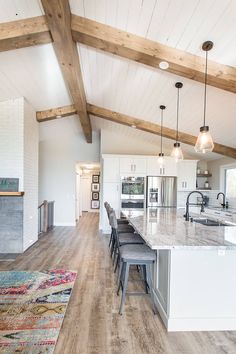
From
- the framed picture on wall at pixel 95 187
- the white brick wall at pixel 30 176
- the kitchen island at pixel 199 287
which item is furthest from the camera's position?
the framed picture on wall at pixel 95 187

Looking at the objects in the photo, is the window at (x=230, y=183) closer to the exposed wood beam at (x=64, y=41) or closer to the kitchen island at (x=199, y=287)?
the kitchen island at (x=199, y=287)

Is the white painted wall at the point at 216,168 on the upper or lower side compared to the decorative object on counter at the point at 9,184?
upper

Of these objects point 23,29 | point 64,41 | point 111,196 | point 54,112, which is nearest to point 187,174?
point 111,196

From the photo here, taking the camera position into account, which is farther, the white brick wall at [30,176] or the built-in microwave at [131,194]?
the built-in microwave at [131,194]

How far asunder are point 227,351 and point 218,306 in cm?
34

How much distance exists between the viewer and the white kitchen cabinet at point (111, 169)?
21.0ft

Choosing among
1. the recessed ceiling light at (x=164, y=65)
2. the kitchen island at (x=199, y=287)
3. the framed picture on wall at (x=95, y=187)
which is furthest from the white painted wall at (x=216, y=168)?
the framed picture on wall at (x=95, y=187)

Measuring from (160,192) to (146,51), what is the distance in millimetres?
4247

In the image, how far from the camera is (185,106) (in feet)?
13.6

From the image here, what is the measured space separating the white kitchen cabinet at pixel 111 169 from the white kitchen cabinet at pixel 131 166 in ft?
0.45

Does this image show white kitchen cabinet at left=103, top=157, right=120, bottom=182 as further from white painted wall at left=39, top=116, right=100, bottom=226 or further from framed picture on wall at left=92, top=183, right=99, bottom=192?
framed picture on wall at left=92, top=183, right=99, bottom=192

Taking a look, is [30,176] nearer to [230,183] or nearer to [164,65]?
[164,65]

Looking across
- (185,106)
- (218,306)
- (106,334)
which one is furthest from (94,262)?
(185,106)

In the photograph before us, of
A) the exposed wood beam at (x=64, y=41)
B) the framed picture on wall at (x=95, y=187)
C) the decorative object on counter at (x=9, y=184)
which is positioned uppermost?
the exposed wood beam at (x=64, y=41)
